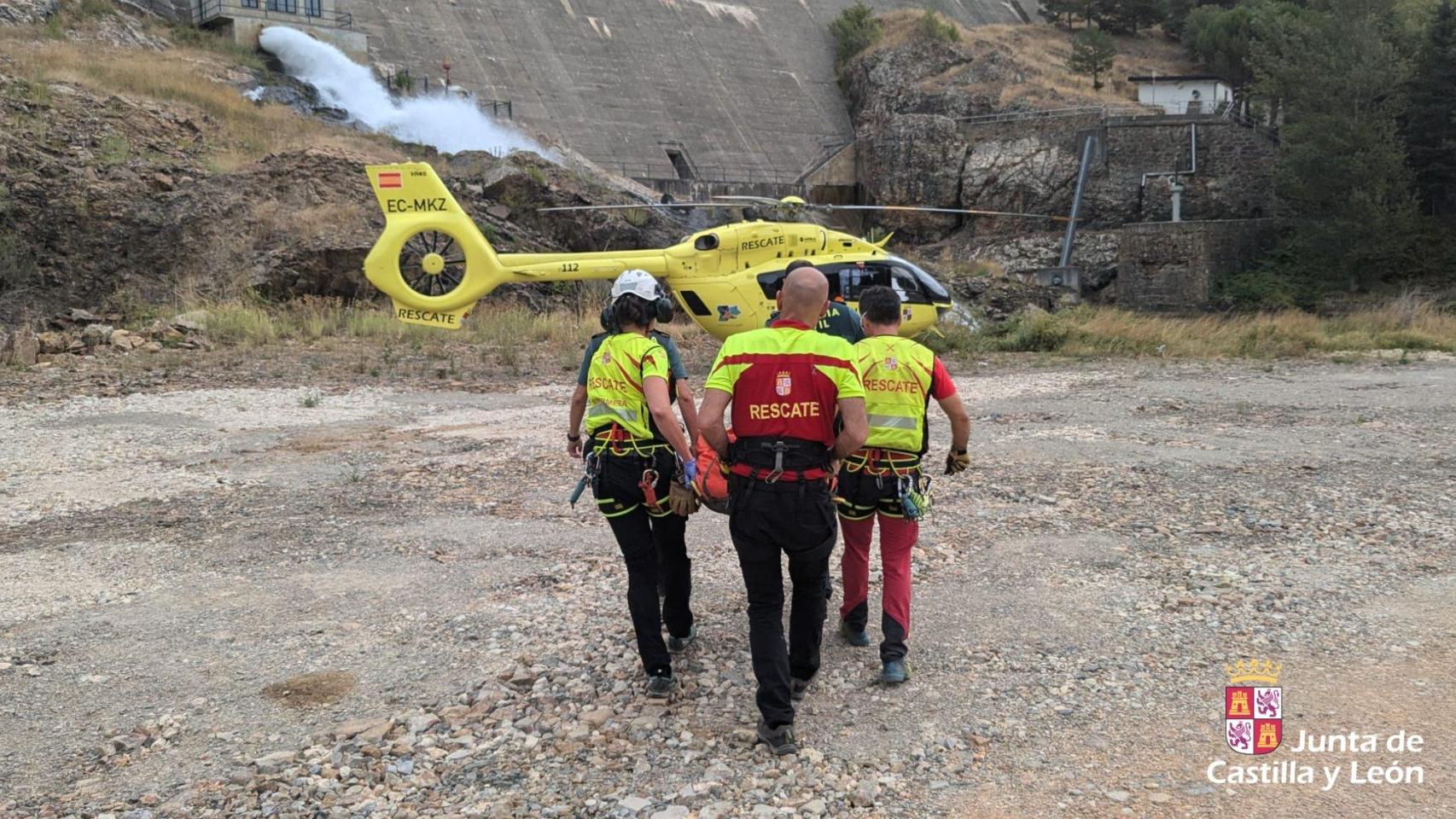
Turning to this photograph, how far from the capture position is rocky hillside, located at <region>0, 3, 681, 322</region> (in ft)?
69.4

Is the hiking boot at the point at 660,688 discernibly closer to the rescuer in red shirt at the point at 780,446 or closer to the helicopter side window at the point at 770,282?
the rescuer in red shirt at the point at 780,446

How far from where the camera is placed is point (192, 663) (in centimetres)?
484

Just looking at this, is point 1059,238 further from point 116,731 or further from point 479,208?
point 116,731

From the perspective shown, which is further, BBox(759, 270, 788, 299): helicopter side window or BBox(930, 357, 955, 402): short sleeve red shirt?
BBox(759, 270, 788, 299): helicopter side window

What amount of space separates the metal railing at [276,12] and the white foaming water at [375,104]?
0.87m

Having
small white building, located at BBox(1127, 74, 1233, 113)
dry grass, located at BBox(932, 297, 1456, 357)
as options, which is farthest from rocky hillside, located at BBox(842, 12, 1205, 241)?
dry grass, located at BBox(932, 297, 1456, 357)

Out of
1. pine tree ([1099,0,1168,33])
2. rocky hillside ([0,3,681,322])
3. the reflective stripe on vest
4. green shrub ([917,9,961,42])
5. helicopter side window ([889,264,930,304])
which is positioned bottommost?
the reflective stripe on vest

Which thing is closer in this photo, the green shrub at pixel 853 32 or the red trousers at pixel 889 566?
the red trousers at pixel 889 566

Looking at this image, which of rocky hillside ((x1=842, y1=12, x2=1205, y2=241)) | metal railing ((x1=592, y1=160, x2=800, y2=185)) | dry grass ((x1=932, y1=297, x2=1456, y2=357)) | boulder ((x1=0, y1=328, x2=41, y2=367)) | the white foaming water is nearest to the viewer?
boulder ((x1=0, y1=328, x2=41, y2=367))

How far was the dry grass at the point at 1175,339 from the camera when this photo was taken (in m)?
17.6

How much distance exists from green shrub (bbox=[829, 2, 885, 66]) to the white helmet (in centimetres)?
4556

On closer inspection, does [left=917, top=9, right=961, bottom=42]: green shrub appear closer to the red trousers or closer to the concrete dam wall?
the concrete dam wall

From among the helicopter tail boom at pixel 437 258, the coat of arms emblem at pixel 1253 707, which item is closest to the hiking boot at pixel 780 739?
the coat of arms emblem at pixel 1253 707

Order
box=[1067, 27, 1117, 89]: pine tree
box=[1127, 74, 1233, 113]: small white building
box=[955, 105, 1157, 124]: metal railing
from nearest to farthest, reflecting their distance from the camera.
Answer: box=[955, 105, 1157, 124]: metal railing < box=[1127, 74, 1233, 113]: small white building < box=[1067, 27, 1117, 89]: pine tree
